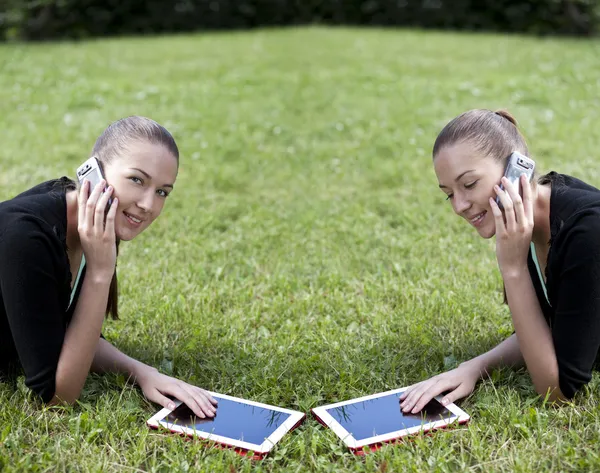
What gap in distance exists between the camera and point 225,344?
12.7 ft

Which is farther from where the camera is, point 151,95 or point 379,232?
point 151,95

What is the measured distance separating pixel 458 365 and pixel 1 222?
226 cm

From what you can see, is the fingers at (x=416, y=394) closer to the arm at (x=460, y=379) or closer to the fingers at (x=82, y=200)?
the arm at (x=460, y=379)

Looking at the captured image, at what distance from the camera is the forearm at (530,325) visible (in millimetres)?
2930

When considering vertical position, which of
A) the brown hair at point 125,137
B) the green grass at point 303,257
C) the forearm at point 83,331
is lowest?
the green grass at point 303,257

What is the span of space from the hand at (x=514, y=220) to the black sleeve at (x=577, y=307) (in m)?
0.18

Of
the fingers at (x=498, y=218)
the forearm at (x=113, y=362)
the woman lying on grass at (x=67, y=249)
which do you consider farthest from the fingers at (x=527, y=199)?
the forearm at (x=113, y=362)

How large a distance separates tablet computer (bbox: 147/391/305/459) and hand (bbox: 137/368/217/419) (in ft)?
0.10

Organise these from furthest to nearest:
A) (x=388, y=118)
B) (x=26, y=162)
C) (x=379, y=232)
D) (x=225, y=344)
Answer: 1. (x=388, y=118)
2. (x=26, y=162)
3. (x=379, y=232)
4. (x=225, y=344)

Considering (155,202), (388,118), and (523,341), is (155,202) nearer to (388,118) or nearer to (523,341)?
(523,341)

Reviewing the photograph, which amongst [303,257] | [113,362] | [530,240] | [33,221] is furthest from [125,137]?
[303,257]

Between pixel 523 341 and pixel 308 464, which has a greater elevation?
pixel 523 341

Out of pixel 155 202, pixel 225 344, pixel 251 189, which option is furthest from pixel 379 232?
pixel 155 202

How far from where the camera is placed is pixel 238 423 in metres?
3.01
